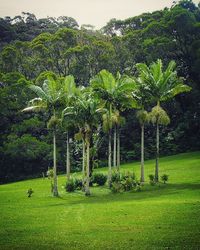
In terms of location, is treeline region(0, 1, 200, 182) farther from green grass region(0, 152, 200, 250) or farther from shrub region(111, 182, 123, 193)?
green grass region(0, 152, 200, 250)

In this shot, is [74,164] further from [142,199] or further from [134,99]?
[142,199]

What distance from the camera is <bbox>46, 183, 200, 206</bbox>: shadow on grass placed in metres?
31.0

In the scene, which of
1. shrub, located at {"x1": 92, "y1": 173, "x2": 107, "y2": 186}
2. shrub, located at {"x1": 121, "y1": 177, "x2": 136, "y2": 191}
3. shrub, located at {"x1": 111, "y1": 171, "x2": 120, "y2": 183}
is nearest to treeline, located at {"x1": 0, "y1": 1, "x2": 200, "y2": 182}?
shrub, located at {"x1": 92, "y1": 173, "x2": 107, "y2": 186}

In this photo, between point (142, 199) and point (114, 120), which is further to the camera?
point (114, 120)

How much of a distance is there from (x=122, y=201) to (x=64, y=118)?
423 inches

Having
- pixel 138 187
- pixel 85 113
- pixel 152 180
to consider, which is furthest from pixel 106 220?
pixel 152 180

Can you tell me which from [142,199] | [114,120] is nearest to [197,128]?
[114,120]

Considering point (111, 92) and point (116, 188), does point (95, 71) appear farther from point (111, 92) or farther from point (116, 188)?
point (116, 188)

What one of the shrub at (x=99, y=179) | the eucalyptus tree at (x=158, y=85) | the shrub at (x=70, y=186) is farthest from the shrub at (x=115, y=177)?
the shrub at (x=70, y=186)

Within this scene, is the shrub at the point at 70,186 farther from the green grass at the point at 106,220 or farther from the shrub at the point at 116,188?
the shrub at the point at 116,188

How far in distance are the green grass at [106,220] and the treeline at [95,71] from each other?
84.5 ft

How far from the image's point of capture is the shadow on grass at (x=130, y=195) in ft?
102

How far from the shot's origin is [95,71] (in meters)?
69.9

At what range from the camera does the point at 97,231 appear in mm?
19875
